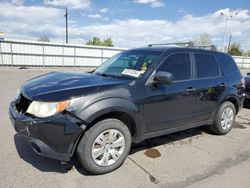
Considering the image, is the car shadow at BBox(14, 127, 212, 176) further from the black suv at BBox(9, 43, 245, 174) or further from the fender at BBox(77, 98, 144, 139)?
the fender at BBox(77, 98, 144, 139)

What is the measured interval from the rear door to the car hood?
1.64 meters

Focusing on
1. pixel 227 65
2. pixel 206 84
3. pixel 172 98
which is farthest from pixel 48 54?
pixel 172 98

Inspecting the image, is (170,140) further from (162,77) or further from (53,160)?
(53,160)

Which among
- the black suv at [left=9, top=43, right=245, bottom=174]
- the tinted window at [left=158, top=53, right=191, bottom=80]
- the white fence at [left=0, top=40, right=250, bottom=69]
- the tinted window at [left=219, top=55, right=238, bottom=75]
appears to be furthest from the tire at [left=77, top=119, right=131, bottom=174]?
the white fence at [left=0, top=40, right=250, bottom=69]

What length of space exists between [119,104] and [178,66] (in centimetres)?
147

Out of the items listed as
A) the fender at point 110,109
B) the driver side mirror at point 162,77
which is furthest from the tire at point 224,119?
the fender at point 110,109

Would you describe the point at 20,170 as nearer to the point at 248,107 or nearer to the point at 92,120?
the point at 92,120

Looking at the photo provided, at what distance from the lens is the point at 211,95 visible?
4.52 metres

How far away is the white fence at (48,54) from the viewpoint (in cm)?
1834

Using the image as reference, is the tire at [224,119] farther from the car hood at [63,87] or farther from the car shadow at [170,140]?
the car hood at [63,87]

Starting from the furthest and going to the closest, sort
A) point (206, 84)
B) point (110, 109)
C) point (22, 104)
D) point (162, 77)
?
point (206, 84), point (162, 77), point (22, 104), point (110, 109)

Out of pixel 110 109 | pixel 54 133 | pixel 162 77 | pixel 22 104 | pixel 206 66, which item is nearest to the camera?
pixel 54 133

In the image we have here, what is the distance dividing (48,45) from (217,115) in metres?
18.1

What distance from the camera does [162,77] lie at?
11.3 feet
